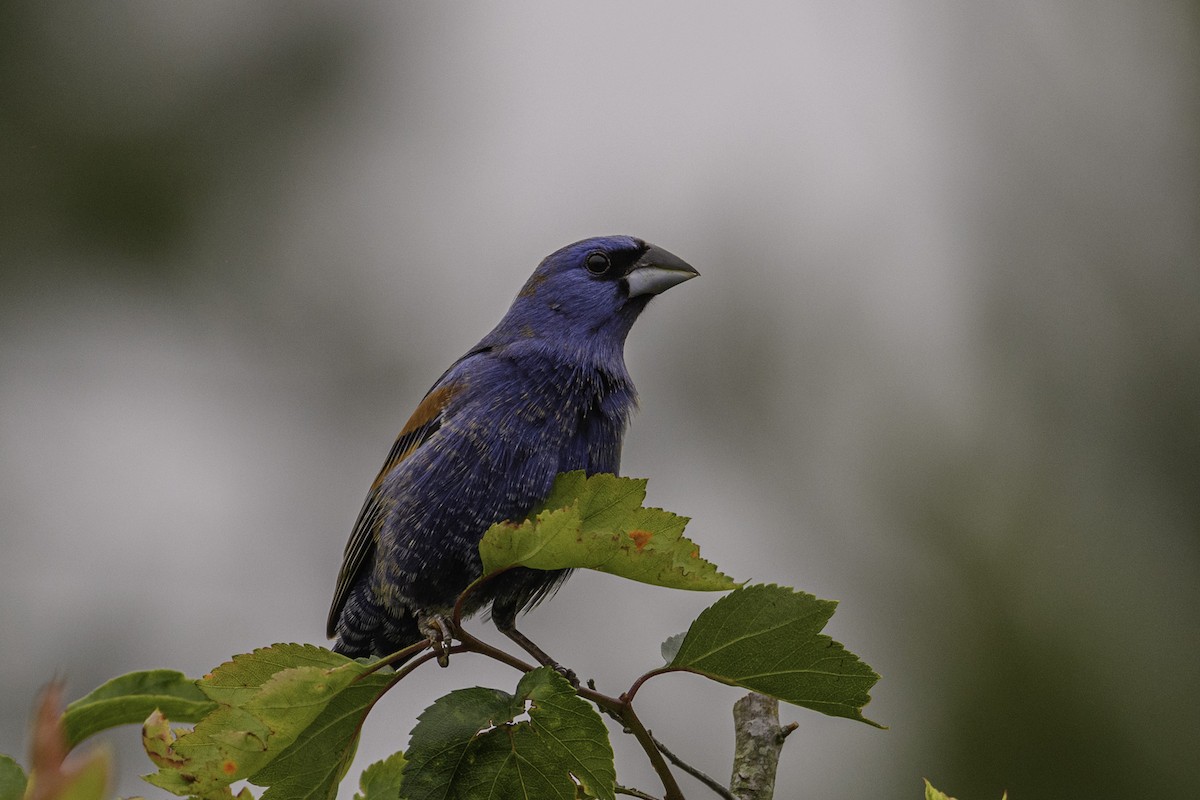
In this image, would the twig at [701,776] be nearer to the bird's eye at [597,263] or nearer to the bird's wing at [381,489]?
the bird's wing at [381,489]

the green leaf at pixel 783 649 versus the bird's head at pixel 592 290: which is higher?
the bird's head at pixel 592 290

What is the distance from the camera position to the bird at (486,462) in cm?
388

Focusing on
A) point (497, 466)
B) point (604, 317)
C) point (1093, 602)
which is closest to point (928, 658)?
point (1093, 602)

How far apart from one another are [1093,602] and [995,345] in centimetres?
316

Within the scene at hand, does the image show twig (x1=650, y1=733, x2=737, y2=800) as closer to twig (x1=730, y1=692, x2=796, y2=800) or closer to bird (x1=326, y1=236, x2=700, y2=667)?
twig (x1=730, y1=692, x2=796, y2=800)

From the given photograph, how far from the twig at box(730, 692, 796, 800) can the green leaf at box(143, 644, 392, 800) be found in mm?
1037

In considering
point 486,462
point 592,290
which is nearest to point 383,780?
point 486,462

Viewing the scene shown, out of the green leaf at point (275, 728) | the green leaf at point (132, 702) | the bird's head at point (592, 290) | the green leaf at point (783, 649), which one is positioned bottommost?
the green leaf at point (275, 728)

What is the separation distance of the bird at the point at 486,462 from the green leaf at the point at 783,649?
1.46 m

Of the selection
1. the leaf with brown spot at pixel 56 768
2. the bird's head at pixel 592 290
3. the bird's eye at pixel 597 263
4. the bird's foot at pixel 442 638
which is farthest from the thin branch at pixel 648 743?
the bird's eye at pixel 597 263

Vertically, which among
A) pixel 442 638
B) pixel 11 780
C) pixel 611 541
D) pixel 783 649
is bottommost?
pixel 442 638

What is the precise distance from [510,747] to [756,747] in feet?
3.30

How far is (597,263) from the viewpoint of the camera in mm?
4938

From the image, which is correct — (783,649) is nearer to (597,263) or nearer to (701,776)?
(701,776)
